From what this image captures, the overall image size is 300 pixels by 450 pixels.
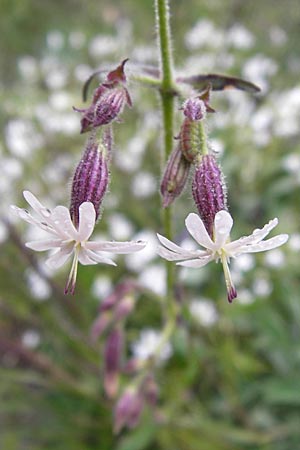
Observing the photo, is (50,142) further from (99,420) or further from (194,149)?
(194,149)

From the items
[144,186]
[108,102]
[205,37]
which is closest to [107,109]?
[108,102]

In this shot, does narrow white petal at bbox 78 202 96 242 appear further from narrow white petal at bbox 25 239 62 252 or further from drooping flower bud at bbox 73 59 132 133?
drooping flower bud at bbox 73 59 132 133

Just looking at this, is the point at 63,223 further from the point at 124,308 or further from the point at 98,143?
the point at 124,308

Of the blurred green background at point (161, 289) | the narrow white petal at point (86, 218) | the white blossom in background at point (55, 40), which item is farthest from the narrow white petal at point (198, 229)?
the white blossom in background at point (55, 40)

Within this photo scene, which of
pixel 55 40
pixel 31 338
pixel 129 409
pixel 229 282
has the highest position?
pixel 55 40

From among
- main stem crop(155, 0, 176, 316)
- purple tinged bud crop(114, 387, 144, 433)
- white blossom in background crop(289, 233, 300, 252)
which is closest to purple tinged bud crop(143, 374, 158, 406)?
purple tinged bud crop(114, 387, 144, 433)

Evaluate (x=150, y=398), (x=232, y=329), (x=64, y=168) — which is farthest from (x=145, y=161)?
(x=150, y=398)
